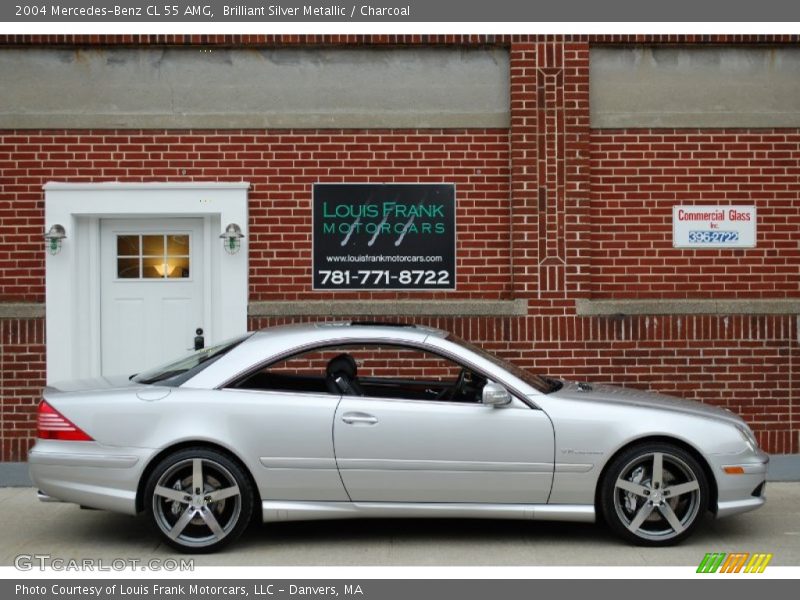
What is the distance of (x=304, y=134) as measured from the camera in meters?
10.4

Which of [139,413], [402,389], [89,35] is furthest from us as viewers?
[89,35]

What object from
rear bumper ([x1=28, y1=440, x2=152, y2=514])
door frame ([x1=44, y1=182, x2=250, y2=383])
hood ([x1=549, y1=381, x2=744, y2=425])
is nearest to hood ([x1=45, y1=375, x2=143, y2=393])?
rear bumper ([x1=28, y1=440, x2=152, y2=514])

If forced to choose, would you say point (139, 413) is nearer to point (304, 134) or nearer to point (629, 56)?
point (304, 134)

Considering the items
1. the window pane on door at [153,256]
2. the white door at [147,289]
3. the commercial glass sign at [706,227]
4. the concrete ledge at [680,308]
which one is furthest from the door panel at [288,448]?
the commercial glass sign at [706,227]

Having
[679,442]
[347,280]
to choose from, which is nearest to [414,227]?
[347,280]

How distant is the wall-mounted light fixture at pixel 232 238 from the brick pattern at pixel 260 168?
0.61 feet

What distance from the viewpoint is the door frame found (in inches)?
402

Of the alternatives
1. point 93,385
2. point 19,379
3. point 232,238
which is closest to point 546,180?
point 232,238

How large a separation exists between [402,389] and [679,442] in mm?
2105

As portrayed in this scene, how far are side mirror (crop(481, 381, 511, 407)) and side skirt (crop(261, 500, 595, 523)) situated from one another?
0.66 m

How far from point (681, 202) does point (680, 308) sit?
42.4 inches

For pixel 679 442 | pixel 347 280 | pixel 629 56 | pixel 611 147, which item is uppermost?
pixel 629 56

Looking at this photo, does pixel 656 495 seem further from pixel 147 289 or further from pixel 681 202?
pixel 147 289

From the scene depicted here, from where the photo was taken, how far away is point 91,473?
6625 millimetres
